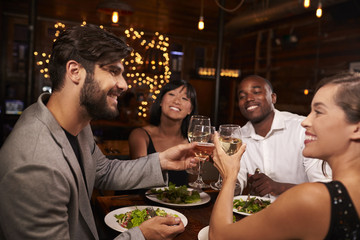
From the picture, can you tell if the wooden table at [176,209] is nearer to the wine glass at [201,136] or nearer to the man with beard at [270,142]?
the wine glass at [201,136]

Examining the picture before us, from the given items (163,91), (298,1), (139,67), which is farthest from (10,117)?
(298,1)

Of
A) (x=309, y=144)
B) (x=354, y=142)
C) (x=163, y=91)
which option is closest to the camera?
(x=354, y=142)

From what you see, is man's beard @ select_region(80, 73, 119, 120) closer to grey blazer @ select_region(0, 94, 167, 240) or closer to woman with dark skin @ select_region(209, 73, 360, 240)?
grey blazer @ select_region(0, 94, 167, 240)

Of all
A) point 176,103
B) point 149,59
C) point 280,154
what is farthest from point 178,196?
point 149,59

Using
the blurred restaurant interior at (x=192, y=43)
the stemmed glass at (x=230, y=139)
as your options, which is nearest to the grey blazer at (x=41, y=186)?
the stemmed glass at (x=230, y=139)

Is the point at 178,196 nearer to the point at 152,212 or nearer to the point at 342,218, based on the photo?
the point at 152,212

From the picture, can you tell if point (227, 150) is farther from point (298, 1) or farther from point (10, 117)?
point (10, 117)

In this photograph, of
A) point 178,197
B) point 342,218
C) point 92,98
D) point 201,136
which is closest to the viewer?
point 342,218

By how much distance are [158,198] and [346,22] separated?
17.0ft

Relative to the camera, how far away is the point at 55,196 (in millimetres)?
1110

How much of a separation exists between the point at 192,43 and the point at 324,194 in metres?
7.91

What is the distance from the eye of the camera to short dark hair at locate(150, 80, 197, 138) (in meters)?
3.05

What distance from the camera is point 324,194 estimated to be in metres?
0.96

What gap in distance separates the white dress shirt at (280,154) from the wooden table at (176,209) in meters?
0.77
